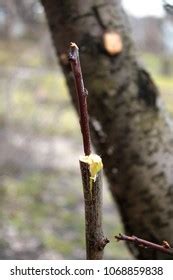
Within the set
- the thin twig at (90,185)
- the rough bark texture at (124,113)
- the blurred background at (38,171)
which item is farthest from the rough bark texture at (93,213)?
the blurred background at (38,171)

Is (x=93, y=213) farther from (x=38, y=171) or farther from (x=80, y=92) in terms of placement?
(x=38, y=171)

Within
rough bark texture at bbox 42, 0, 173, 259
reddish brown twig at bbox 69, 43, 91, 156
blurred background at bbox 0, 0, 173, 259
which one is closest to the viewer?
reddish brown twig at bbox 69, 43, 91, 156

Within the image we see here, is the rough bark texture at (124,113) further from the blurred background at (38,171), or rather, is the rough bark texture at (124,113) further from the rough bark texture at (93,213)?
the blurred background at (38,171)

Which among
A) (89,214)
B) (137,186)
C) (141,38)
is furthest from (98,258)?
(141,38)

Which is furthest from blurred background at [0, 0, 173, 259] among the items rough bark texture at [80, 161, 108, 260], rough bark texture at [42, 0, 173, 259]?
rough bark texture at [80, 161, 108, 260]

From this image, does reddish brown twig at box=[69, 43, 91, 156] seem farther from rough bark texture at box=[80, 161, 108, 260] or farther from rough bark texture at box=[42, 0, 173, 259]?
rough bark texture at box=[42, 0, 173, 259]
